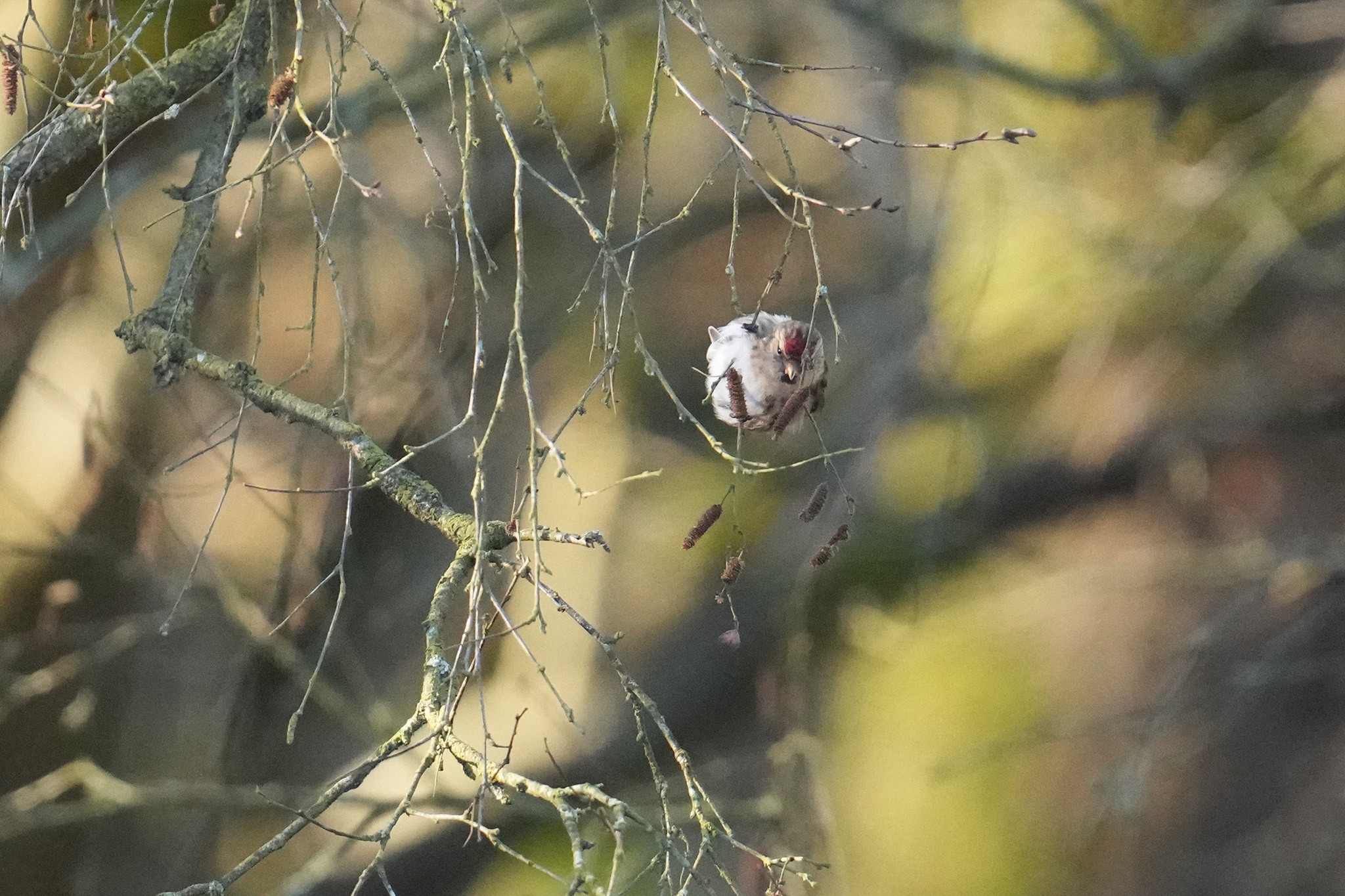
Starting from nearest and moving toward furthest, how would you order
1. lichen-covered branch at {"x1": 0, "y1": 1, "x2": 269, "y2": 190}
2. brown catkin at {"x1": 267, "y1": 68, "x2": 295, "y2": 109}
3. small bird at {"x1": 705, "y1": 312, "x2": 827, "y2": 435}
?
brown catkin at {"x1": 267, "y1": 68, "x2": 295, "y2": 109} → lichen-covered branch at {"x1": 0, "y1": 1, "x2": 269, "y2": 190} → small bird at {"x1": 705, "y1": 312, "x2": 827, "y2": 435}

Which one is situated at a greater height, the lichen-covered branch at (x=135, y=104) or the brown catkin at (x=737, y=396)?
the lichen-covered branch at (x=135, y=104)

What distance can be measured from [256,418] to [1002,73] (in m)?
1.78

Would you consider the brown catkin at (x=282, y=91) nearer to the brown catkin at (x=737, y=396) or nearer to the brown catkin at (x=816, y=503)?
the brown catkin at (x=737, y=396)

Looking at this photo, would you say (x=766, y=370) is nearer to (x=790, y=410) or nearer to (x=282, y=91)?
(x=790, y=410)

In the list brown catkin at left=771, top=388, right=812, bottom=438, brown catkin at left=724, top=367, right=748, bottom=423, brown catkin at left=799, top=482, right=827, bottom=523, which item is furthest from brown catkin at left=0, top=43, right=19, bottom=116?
brown catkin at left=799, top=482, right=827, bottom=523

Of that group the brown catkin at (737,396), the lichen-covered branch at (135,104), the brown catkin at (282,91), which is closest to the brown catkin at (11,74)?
the lichen-covered branch at (135,104)

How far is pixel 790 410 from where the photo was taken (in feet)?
5.88

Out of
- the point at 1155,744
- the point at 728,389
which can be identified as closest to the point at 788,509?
the point at 728,389

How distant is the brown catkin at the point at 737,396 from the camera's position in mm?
1775

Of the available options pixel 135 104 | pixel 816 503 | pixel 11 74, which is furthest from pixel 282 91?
pixel 816 503

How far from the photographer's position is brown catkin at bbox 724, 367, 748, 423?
178cm

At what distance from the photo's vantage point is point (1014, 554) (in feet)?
7.21

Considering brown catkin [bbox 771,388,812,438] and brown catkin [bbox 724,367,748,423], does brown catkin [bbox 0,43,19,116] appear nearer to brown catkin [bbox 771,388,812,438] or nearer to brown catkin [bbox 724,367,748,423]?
brown catkin [bbox 724,367,748,423]

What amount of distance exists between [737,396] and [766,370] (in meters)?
0.13
